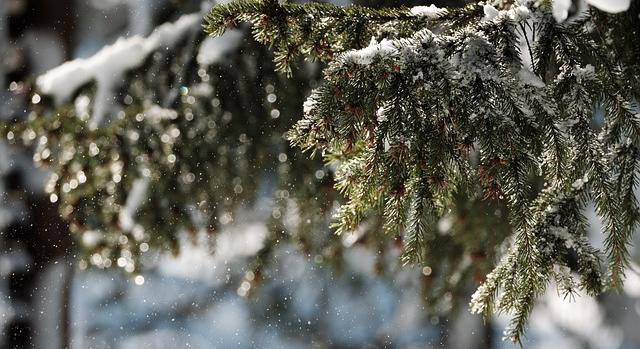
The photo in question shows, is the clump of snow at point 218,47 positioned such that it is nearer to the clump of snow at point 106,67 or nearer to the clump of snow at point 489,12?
the clump of snow at point 106,67

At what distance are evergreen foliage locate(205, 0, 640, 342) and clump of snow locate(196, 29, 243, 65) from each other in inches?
59.6

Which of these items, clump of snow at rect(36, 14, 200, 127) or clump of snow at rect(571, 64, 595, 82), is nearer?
clump of snow at rect(571, 64, 595, 82)

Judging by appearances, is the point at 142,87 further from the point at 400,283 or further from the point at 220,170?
the point at 400,283

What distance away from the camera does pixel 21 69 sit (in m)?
3.98

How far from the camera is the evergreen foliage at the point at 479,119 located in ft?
2.54

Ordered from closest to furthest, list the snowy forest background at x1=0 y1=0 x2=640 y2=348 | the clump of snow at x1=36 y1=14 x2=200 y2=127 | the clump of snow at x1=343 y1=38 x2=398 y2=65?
1. the clump of snow at x1=343 y1=38 x2=398 y2=65
2. the clump of snow at x1=36 y1=14 x2=200 y2=127
3. the snowy forest background at x1=0 y1=0 x2=640 y2=348

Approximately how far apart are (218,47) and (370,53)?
1.67m

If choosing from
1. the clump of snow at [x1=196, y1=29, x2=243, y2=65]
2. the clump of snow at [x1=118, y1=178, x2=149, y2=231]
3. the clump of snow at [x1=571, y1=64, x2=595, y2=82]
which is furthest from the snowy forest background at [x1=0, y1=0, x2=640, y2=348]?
the clump of snow at [x1=571, y1=64, x2=595, y2=82]

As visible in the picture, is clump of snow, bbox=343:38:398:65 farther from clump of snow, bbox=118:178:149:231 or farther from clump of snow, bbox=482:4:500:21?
clump of snow, bbox=118:178:149:231

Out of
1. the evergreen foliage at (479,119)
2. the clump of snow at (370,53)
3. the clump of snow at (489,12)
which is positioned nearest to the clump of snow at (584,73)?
the evergreen foliage at (479,119)

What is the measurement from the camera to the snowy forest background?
3477 millimetres

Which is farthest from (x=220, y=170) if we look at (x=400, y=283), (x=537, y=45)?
(x=537, y=45)

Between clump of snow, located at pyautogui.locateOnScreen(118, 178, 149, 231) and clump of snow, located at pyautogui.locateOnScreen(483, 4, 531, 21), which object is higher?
clump of snow, located at pyautogui.locateOnScreen(118, 178, 149, 231)

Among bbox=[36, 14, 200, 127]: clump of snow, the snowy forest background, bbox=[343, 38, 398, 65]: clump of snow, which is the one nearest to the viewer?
bbox=[343, 38, 398, 65]: clump of snow
